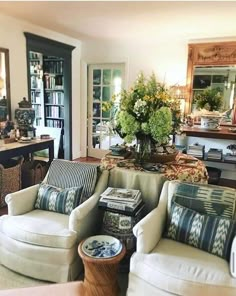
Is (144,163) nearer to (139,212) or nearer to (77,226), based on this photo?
(139,212)

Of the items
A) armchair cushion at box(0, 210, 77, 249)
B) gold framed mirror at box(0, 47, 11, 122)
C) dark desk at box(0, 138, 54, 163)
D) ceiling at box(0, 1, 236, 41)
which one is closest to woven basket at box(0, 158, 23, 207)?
dark desk at box(0, 138, 54, 163)

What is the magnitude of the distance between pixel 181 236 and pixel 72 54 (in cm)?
439

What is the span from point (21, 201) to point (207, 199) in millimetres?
1479

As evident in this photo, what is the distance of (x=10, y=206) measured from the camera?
215 centimetres

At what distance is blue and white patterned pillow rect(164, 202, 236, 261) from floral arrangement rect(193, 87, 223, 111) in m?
2.87

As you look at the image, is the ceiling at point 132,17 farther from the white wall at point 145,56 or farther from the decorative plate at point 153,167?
the decorative plate at point 153,167

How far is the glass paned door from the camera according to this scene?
17.5 feet

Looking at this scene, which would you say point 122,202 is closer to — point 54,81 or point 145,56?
point 145,56

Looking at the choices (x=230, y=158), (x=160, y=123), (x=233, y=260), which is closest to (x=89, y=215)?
(x=160, y=123)

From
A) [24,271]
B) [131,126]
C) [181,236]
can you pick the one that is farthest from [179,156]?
[24,271]

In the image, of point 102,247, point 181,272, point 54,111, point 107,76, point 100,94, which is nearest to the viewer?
point 181,272

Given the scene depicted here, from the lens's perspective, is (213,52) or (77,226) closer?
(77,226)

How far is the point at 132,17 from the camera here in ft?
11.2

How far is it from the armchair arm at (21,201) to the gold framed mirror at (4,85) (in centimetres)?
184
